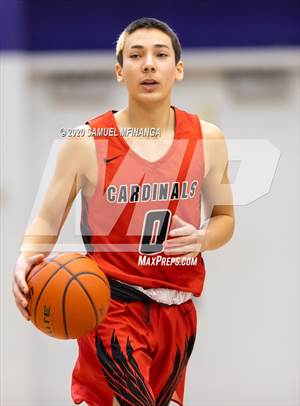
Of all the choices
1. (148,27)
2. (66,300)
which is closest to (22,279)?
(66,300)

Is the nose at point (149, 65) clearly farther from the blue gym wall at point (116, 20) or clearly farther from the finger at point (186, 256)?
the blue gym wall at point (116, 20)

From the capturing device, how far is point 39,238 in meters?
3.45

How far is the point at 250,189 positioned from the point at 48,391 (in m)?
2.04

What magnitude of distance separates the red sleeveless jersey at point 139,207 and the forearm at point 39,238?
0.42 ft

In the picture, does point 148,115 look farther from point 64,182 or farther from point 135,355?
point 135,355

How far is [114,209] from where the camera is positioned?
3443mm

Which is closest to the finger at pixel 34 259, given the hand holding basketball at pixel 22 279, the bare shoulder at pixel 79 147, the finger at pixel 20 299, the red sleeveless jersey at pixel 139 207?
the hand holding basketball at pixel 22 279

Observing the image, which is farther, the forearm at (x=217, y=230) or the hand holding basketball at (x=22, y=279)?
the forearm at (x=217, y=230)

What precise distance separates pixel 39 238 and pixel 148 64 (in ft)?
2.42

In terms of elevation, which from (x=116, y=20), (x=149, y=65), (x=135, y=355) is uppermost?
(x=116, y=20)

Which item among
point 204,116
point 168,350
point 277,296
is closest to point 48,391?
point 277,296

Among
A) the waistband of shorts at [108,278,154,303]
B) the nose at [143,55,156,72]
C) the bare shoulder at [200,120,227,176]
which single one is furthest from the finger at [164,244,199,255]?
the nose at [143,55,156,72]

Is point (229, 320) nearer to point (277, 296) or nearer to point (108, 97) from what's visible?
point (277, 296)

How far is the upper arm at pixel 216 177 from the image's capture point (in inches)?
141
